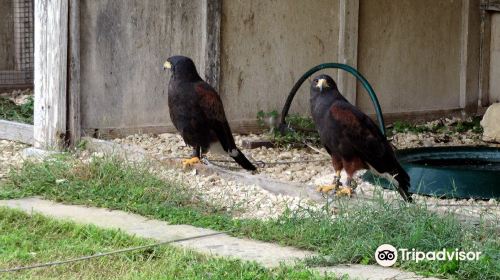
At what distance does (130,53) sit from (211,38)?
91 centimetres

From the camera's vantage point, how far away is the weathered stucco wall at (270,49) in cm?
1021

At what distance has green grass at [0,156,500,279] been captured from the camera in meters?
5.66

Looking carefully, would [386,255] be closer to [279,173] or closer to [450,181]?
[450,181]

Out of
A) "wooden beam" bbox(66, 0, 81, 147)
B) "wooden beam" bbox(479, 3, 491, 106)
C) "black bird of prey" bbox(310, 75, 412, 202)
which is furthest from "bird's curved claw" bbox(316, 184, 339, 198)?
"wooden beam" bbox(479, 3, 491, 106)

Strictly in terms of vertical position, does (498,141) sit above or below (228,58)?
below

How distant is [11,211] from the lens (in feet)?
22.5

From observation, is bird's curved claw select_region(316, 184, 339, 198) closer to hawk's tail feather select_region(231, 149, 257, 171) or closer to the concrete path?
the concrete path

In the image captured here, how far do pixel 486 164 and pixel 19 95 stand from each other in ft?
19.5

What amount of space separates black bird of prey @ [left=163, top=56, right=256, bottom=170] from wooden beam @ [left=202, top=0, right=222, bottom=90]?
1.42m

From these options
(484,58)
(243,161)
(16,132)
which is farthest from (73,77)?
(484,58)

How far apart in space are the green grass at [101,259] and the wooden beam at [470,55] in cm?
726

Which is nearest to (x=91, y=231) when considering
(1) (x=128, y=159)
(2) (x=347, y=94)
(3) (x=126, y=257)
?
(3) (x=126, y=257)

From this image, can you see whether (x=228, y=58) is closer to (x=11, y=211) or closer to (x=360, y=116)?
(x=360, y=116)

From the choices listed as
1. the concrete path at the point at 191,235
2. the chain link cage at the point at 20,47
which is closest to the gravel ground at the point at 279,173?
the concrete path at the point at 191,235
